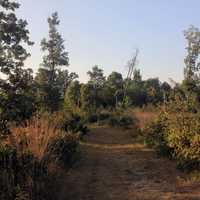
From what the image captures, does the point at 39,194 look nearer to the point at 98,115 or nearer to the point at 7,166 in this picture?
the point at 7,166

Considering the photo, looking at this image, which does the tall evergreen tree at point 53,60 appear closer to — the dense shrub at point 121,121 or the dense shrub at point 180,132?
the dense shrub at point 121,121

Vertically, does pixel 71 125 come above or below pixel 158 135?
above

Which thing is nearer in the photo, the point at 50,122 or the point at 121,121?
the point at 50,122

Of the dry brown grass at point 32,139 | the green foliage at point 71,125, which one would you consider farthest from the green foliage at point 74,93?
the dry brown grass at point 32,139

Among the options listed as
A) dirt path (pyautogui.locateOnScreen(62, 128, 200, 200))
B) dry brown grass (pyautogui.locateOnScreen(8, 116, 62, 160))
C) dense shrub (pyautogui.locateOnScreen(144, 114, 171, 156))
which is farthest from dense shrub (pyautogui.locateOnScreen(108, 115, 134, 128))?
dry brown grass (pyautogui.locateOnScreen(8, 116, 62, 160))

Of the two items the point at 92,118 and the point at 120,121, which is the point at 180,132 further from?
the point at 92,118

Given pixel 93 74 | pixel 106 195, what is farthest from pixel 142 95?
pixel 106 195

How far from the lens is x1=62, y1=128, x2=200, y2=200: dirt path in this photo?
770 cm

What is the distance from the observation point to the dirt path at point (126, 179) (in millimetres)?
7699

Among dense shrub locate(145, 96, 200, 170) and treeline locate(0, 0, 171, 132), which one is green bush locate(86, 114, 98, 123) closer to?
treeline locate(0, 0, 171, 132)

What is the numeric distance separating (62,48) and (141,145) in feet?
61.0

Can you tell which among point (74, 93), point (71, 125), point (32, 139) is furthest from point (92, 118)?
point (32, 139)

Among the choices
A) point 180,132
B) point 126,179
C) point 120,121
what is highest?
point 180,132

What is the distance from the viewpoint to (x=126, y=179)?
934cm
